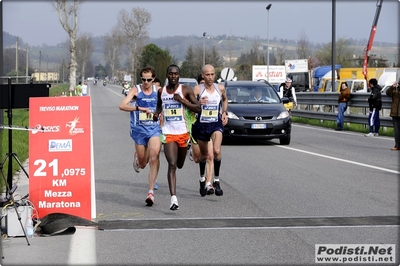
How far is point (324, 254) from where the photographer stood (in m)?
7.51

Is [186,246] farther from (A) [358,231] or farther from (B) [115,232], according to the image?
(A) [358,231]

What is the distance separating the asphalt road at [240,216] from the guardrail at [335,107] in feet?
29.2

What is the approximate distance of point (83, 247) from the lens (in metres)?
7.94

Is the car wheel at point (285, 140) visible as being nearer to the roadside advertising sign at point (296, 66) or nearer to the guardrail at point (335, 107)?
the guardrail at point (335, 107)

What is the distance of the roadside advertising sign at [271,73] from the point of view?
67.0m

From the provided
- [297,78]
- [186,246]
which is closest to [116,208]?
[186,246]

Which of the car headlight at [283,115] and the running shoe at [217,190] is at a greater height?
the car headlight at [283,115]

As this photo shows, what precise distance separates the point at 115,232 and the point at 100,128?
64.4 feet

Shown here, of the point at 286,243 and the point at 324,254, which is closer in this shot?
the point at 324,254

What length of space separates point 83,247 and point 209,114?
432 cm

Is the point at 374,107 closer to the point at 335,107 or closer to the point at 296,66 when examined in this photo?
the point at 335,107

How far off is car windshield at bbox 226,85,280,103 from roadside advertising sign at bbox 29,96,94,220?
11.9m

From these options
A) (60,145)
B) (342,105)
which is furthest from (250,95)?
(60,145)

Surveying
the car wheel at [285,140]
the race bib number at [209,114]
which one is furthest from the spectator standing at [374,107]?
the race bib number at [209,114]
